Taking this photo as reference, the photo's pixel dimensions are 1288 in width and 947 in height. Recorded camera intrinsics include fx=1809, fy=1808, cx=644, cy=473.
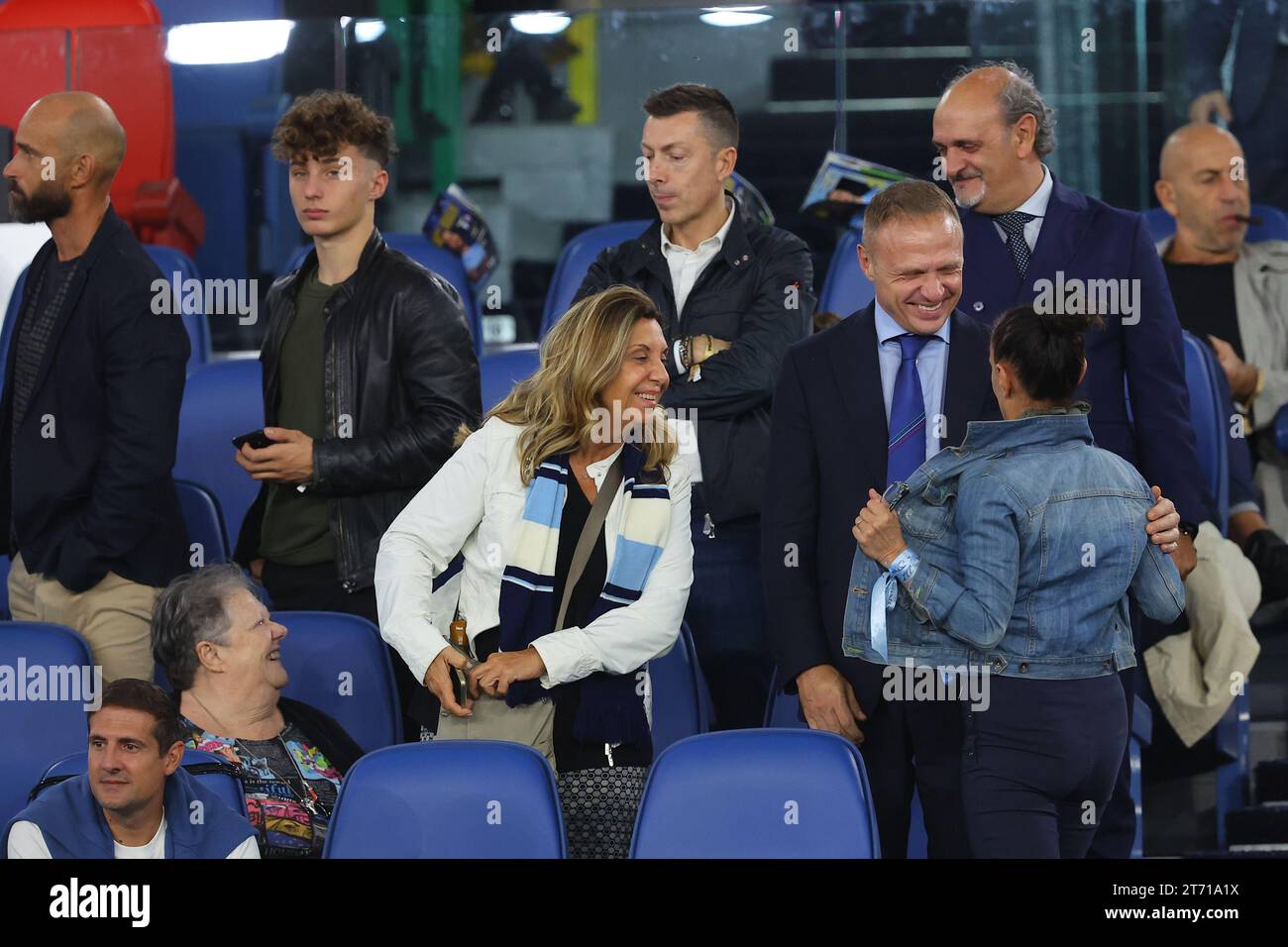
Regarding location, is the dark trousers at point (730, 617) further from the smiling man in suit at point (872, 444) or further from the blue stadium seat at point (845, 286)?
the blue stadium seat at point (845, 286)

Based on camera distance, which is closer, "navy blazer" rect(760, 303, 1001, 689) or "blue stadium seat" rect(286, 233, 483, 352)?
"navy blazer" rect(760, 303, 1001, 689)

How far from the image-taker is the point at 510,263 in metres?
5.67

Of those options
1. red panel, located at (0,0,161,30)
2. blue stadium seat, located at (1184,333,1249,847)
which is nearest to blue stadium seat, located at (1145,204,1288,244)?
blue stadium seat, located at (1184,333,1249,847)

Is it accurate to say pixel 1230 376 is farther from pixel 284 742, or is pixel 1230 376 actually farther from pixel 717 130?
pixel 284 742

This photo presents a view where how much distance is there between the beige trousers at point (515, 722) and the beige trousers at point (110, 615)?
103 centimetres

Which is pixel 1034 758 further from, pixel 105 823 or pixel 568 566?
pixel 105 823

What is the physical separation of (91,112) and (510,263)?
1.73m

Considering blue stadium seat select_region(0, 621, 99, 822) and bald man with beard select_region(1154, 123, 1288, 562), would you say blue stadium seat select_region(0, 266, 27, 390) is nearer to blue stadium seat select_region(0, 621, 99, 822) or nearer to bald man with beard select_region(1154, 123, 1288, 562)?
blue stadium seat select_region(0, 621, 99, 822)

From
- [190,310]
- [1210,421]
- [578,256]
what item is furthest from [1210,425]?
[190,310]

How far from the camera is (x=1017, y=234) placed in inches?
149

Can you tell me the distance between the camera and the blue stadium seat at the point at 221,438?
4.74 m

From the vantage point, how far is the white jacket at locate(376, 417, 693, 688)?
315 centimetres

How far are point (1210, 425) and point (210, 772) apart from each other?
101 inches

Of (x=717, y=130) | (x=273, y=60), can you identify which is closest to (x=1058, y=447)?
(x=717, y=130)
